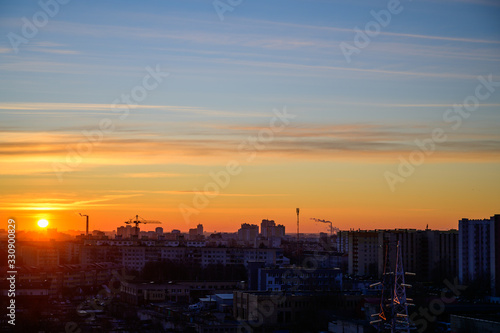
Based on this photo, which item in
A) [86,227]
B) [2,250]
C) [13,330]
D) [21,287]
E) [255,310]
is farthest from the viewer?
[86,227]

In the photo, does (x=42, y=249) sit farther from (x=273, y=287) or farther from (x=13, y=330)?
(x=13, y=330)

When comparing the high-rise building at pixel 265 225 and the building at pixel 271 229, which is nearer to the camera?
the building at pixel 271 229

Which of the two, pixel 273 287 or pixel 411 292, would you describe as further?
pixel 273 287

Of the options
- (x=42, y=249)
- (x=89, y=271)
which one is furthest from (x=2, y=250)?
(x=89, y=271)

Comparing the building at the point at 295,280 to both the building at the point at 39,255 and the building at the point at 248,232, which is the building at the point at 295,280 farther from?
the building at the point at 248,232

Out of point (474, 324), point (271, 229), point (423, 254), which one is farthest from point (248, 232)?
point (474, 324)

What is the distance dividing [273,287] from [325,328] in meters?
4.78

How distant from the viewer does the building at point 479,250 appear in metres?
22.3

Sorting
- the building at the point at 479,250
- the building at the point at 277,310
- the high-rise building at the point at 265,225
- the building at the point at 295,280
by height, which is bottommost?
the building at the point at 277,310

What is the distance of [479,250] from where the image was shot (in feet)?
76.9

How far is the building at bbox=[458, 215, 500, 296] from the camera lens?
2231 cm

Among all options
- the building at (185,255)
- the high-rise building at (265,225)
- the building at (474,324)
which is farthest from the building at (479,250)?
the high-rise building at (265,225)

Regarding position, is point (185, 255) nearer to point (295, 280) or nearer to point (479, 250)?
point (479, 250)

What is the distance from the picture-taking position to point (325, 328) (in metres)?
15.2
